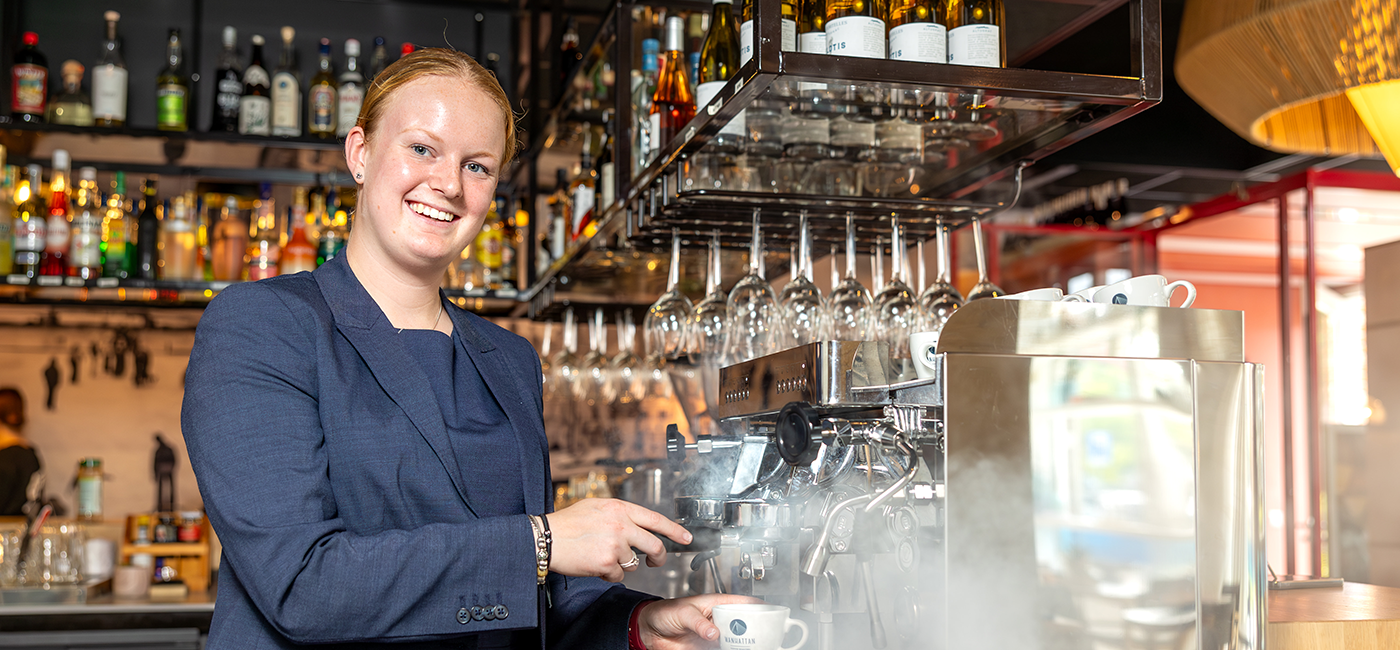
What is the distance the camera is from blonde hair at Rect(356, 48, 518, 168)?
113 centimetres

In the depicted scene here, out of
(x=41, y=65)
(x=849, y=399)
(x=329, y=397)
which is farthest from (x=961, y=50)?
(x=41, y=65)

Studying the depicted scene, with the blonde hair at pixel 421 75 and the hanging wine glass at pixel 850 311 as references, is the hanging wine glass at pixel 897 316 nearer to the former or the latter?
the hanging wine glass at pixel 850 311

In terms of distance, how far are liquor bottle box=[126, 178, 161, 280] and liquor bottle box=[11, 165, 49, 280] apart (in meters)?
0.23

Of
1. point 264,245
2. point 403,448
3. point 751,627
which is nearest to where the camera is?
point 751,627

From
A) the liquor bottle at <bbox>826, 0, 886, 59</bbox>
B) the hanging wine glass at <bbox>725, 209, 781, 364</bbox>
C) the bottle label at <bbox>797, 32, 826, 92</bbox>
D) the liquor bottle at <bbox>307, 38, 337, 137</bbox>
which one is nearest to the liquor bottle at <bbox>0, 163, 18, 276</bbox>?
the liquor bottle at <bbox>307, 38, 337, 137</bbox>

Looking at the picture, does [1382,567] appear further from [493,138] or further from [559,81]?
[493,138]

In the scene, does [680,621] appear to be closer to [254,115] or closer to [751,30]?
[751,30]

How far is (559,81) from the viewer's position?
126 inches

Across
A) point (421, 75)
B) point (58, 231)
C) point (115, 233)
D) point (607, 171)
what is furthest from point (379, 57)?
point (421, 75)

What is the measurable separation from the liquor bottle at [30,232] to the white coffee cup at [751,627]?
2692mm

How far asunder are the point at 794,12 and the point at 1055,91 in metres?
0.43

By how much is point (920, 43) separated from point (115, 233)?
2.65m

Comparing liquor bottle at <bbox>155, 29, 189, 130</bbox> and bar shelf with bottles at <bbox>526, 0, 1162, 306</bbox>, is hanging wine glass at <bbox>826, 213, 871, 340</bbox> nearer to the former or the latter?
bar shelf with bottles at <bbox>526, 0, 1162, 306</bbox>

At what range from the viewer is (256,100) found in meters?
3.18
